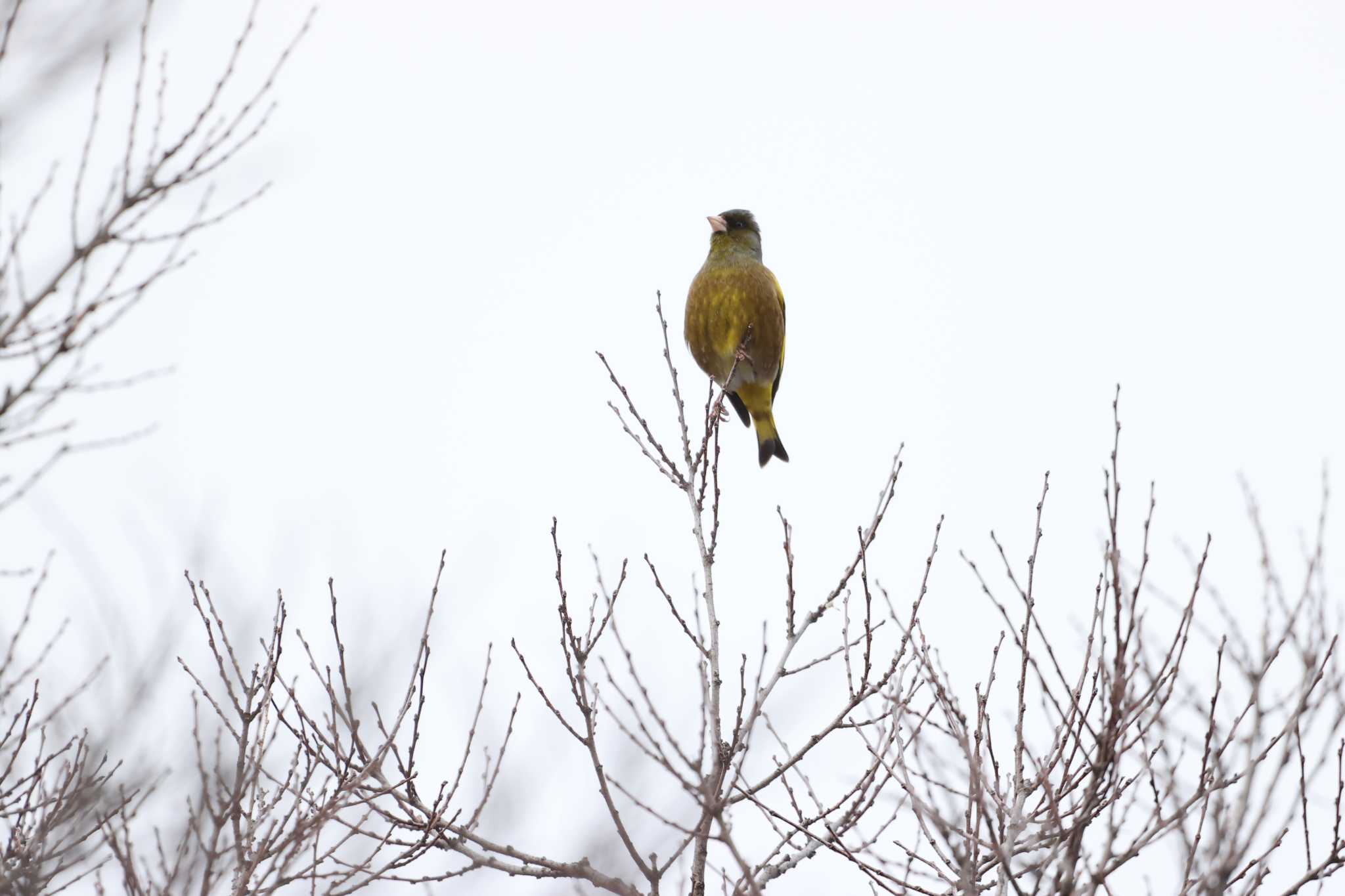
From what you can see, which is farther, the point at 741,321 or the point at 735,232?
the point at 735,232

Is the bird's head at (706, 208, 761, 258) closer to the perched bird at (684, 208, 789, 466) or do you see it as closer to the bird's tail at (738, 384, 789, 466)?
the perched bird at (684, 208, 789, 466)

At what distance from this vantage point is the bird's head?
884 centimetres

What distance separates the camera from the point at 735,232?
8.91m

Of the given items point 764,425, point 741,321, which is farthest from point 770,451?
point 741,321

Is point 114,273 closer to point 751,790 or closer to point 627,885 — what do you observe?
point 627,885

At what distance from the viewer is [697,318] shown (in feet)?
27.7

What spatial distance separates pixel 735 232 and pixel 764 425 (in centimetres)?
134

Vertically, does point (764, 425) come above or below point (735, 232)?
below

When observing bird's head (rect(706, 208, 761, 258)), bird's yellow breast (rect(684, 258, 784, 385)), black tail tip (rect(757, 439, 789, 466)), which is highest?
bird's head (rect(706, 208, 761, 258))

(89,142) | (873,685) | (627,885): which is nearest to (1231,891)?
(873,685)

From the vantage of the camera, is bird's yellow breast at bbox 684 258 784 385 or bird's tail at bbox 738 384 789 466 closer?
bird's yellow breast at bbox 684 258 784 385

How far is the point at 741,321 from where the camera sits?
8266 millimetres

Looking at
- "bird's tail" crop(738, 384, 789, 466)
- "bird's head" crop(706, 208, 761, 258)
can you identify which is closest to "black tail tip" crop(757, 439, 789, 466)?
"bird's tail" crop(738, 384, 789, 466)

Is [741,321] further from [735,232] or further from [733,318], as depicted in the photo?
[735,232]
